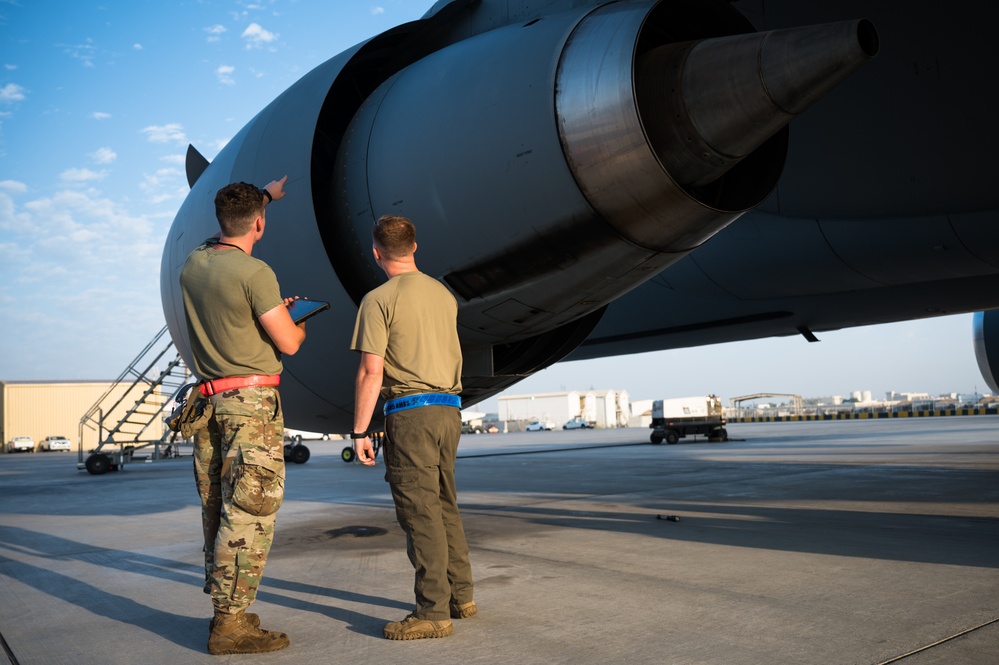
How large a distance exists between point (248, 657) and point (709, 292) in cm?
598

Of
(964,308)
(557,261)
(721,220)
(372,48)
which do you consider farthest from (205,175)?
(964,308)

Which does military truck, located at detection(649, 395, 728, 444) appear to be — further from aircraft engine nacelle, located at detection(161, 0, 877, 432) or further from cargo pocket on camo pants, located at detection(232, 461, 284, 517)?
cargo pocket on camo pants, located at detection(232, 461, 284, 517)

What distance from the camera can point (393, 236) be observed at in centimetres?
339

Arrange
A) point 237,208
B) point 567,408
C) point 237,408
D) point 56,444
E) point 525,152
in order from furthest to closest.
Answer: point 567,408, point 56,444, point 525,152, point 237,208, point 237,408

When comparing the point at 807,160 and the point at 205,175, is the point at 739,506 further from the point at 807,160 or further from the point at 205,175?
the point at 205,175

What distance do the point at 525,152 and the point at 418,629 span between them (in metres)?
2.21

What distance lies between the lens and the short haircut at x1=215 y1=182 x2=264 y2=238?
130 inches

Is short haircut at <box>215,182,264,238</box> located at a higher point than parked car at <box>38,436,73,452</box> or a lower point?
higher

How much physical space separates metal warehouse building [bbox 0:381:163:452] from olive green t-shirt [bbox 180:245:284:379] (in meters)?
54.8

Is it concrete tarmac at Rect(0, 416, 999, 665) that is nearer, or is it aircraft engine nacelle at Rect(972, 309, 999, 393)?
concrete tarmac at Rect(0, 416, 999, 665)

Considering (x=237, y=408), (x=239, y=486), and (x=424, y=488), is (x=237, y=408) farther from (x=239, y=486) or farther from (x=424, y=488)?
(x=424, y=488)

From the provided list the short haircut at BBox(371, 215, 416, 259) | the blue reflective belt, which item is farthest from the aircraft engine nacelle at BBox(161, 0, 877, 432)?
the blue reflective belt

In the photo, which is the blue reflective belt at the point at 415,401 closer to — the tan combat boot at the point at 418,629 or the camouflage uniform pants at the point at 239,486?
the camouflage uniform pants at the point at 239,486

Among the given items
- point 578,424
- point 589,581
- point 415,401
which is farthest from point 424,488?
point 578,424
